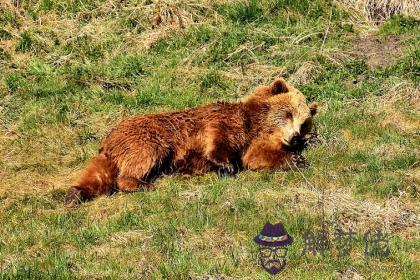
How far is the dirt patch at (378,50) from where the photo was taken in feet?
37.0

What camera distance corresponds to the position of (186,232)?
22.4 feet

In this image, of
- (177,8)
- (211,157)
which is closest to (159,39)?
(177,8)

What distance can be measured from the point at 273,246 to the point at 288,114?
10.3ft

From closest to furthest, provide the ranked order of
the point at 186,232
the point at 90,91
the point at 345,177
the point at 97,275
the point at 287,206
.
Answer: the point at 97,275 → the point at 186,232 → the point at 287,206 → the point at 345,177 → the point at 90,91

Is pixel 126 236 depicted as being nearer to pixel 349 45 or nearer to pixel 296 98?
pixel 296 98

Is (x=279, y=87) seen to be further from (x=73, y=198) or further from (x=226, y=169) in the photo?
(x=73, y=198)

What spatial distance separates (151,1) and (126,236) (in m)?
6.80

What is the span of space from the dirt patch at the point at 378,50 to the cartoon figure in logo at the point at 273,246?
5.15 m

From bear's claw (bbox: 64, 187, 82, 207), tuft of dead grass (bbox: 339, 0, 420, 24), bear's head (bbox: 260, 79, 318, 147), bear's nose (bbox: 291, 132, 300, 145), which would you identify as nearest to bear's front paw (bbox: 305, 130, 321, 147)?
bear's head (bbox: 260, 79, 318, 147)

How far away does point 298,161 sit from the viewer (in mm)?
8664

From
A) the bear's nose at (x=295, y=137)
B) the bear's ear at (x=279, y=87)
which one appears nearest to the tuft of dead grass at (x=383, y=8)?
the bear's ear at (x=279, y=87)

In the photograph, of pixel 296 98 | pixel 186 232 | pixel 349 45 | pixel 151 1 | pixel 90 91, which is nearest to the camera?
Answer: pixel 186 232

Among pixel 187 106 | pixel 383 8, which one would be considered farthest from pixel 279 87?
pixel 383 8

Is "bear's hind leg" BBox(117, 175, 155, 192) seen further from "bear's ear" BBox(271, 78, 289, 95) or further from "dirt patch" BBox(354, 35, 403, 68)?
"dirt patch" BBox(354, 35, 403, 68)
